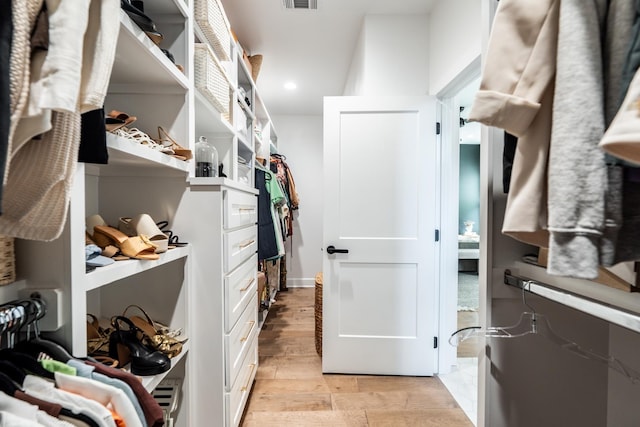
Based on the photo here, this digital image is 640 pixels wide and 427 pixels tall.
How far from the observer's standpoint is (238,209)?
57.1 inches

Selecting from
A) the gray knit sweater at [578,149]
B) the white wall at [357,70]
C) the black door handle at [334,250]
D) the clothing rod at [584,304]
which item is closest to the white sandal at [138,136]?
the gray knit sweater at [578,149]

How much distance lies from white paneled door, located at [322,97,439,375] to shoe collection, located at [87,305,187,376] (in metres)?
1.22

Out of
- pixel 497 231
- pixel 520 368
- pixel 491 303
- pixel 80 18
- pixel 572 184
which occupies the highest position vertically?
pixel 80 18

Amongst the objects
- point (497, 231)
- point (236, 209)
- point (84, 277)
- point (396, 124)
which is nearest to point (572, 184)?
point (497, 231)

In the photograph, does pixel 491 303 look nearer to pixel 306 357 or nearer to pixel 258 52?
pixel 306 357

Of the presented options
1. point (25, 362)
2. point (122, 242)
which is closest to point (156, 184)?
point (122, 242)

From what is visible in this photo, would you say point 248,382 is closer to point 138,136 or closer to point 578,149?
point 138,136

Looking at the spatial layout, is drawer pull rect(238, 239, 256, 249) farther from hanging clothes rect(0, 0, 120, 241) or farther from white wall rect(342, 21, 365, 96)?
white wall rect(342, 21, 365, 96)

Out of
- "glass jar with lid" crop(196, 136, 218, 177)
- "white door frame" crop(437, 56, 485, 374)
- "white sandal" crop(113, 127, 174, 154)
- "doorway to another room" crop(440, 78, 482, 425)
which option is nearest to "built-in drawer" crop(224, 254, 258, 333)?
"glass jar with lid" crop(196, 136, 218, 177)

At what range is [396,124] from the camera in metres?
2.02

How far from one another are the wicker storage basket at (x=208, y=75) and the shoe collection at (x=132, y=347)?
1021 mm

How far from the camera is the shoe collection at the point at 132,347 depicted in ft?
3.01

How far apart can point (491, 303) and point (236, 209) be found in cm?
111

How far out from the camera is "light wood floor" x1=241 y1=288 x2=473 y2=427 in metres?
1.61
